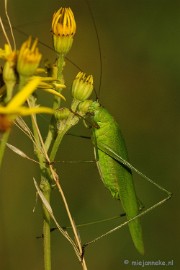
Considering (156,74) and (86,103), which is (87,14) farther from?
(86,103)

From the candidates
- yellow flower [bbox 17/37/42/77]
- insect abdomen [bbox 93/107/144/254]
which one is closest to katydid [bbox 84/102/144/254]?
insect abdomen [bbox 93/107/144/254]

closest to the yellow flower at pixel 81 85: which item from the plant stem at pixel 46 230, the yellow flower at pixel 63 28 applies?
the yellow flower at pixel 63 28

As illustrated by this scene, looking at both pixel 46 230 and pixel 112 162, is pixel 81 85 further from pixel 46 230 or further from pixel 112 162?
pixel 112 162

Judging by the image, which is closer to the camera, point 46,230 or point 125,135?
point 46,230

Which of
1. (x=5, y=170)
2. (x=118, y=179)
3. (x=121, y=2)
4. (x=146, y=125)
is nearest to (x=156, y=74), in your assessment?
(x=146, y=125)

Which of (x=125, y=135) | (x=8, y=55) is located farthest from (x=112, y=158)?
(x=125, y=135)

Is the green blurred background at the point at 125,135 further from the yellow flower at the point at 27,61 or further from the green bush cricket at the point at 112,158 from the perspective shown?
the yellow flower at the point at 27,61

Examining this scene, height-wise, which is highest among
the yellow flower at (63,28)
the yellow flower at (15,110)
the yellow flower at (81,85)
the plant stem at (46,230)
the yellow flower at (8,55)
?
the yellow flower at (63,28)
